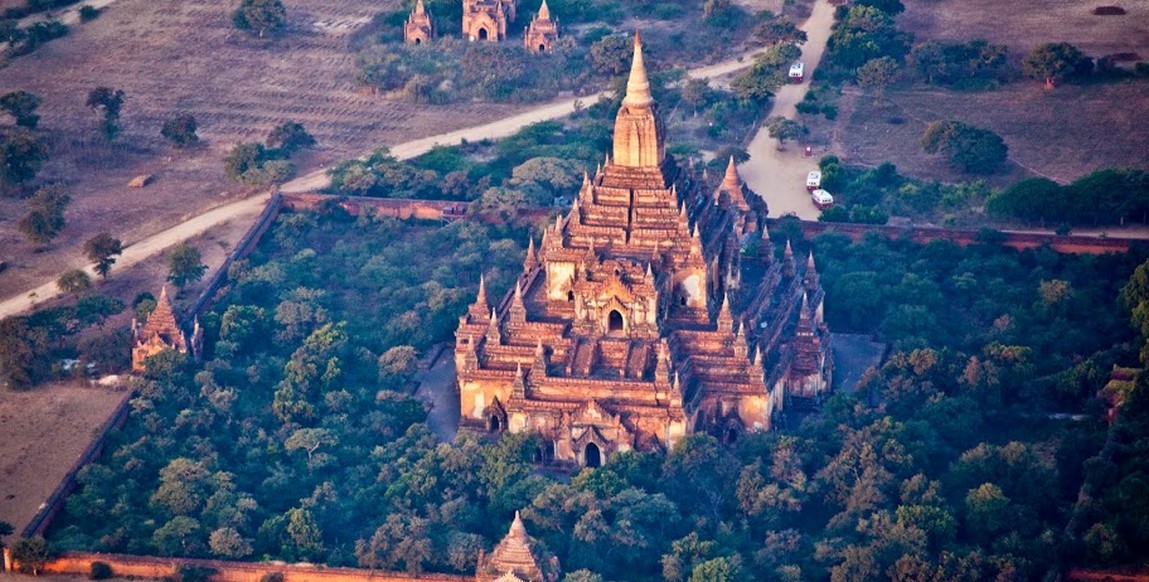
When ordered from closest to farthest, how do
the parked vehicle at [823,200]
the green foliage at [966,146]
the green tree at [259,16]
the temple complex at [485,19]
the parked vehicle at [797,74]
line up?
the parked vehicle at [823,200] → the green foliage at [966,146] → the parked vehicle at [797,74] → the temple complex at [485,19] → the green tree at [259,16]

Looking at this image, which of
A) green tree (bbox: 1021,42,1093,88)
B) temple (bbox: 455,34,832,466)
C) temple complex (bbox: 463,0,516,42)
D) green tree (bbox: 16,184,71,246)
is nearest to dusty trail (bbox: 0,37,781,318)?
green tree (bbox: 16,184,71,246)

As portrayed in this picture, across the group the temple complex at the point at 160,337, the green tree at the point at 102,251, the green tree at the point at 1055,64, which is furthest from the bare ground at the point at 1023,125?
the temple complex at the point at 160,337

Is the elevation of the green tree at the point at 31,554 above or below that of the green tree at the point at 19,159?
above

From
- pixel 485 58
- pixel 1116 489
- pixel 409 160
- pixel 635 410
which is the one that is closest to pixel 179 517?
pixel 635 410

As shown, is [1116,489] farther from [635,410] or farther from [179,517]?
[179,517]

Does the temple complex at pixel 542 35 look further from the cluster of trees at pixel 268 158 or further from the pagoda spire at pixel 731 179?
the pagoda spire at pixel 731 179

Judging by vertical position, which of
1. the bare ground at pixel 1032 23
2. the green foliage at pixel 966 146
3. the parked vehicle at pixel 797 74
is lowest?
the bare ground at pixel 1032 23
